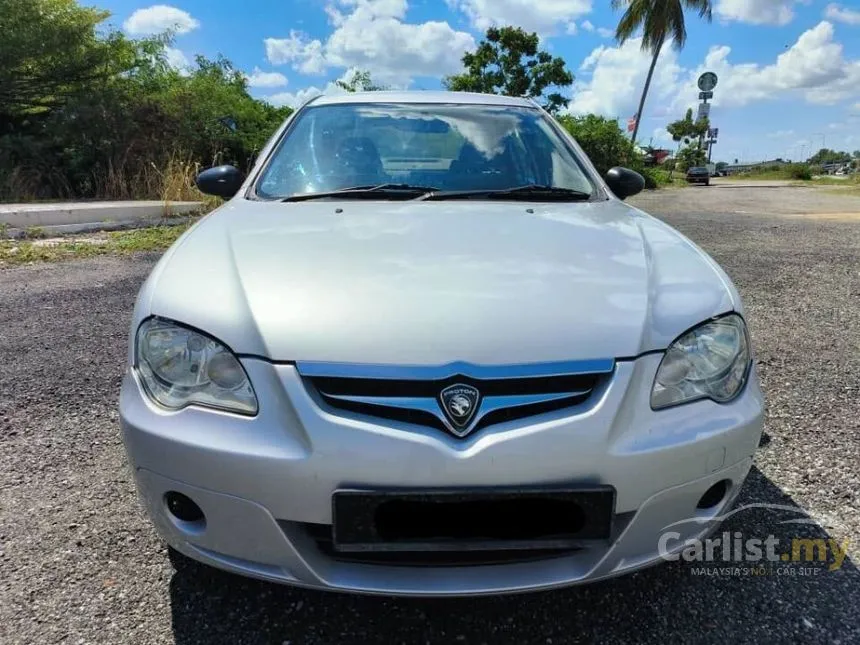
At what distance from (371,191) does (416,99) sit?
0.91 meters

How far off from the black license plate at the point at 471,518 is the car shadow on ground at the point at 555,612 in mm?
383

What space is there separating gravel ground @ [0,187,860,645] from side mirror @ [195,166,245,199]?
3.64 feet

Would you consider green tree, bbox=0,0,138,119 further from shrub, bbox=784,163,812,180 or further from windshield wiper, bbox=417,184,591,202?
shrub, bbox=784,163,812,180

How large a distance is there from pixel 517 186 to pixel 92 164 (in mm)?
11098

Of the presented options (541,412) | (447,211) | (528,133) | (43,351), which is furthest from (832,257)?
(43,351)

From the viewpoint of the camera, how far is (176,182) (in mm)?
9992

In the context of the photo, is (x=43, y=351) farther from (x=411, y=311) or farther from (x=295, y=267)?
(x=411, y=311)

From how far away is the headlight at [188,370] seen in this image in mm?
1389

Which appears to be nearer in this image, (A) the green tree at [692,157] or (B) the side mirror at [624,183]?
(B) the side mirror at [624,183]

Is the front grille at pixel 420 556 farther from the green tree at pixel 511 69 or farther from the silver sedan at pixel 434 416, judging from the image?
the green tree at pixel 511 69

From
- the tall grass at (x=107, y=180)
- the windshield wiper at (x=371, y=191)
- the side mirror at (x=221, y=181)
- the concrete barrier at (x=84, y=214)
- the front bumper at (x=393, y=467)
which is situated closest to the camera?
the front bumper at (x=393, y=467)

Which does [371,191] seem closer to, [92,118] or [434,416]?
[434,416]

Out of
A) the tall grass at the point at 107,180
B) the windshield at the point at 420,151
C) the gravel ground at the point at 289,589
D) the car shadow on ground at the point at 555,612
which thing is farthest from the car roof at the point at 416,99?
the tall grass at the point at 107,180

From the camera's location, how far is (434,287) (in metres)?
1.53
